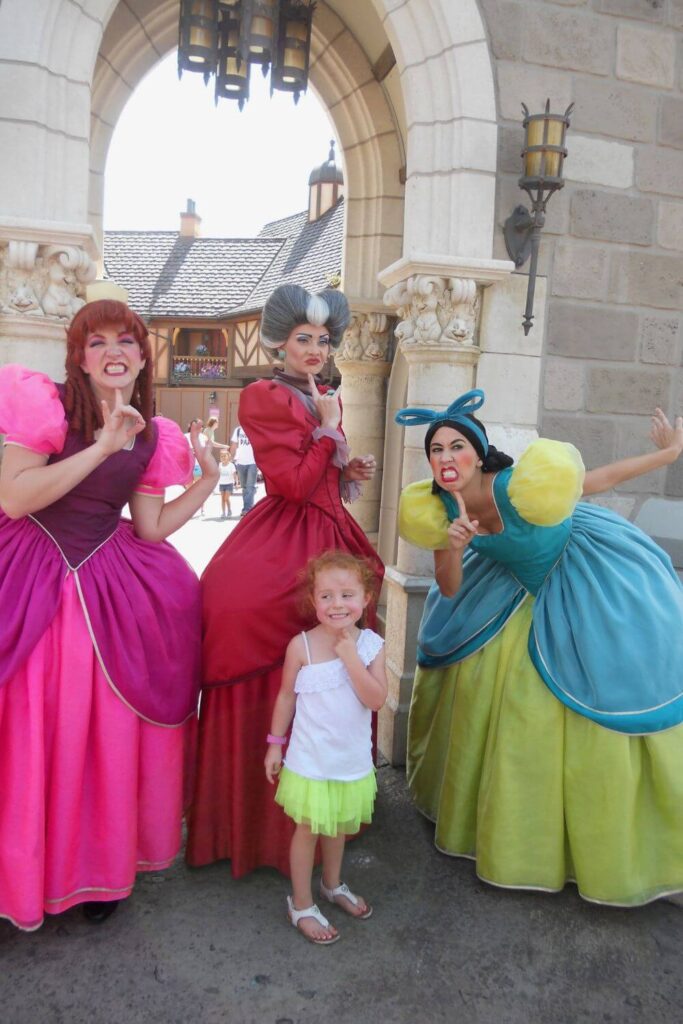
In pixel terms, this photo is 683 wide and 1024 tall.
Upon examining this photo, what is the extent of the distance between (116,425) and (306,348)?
644 mm

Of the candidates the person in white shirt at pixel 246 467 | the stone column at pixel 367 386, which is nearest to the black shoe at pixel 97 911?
the stone column at pixel 367 386

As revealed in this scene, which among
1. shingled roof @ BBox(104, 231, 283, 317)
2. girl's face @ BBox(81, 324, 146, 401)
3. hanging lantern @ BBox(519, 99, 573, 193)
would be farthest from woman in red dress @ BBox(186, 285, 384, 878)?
shingled roof @ BBox(104, 231, 283, 317)

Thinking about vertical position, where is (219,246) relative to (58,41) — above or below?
above

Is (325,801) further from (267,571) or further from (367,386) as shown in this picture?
(367,386)

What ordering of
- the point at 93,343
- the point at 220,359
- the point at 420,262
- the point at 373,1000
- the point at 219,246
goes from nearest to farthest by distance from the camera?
the point at 373,1000
the point at 93,343
the point at 420,262
the point at 220,359
the point at 219,246

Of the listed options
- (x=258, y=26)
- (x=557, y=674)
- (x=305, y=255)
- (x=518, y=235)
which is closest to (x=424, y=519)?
(x=557, y=674)

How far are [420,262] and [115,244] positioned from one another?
772 inches

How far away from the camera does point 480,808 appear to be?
221cm

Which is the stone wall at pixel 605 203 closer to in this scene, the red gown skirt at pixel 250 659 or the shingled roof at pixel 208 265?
the red gown skirt at pixel 250 659

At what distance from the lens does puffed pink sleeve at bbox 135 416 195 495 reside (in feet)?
6.93

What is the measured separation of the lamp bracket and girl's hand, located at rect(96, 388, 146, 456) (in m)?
1.63

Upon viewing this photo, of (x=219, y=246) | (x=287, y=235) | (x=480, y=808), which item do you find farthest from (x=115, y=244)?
(x=480, y=808)

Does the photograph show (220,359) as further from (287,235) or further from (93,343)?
(93,343)

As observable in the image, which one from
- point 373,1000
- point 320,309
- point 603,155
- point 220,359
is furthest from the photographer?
point 220,359
